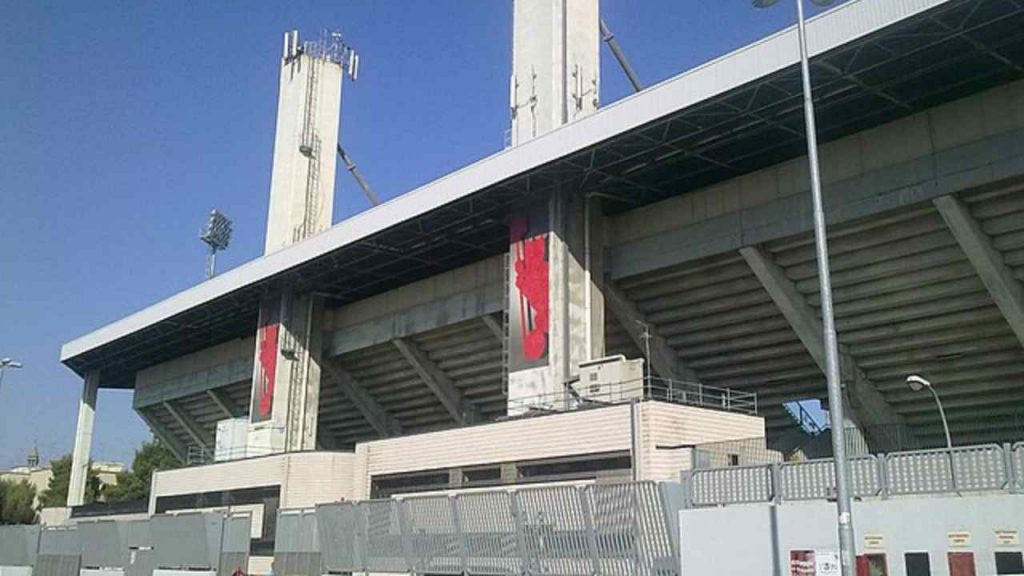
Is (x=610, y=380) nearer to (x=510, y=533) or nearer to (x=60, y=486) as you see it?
(x=510, y=533)

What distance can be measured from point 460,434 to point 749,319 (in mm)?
11462

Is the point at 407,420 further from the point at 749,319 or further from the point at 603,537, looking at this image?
the point at 603,537

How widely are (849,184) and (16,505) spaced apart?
244 ft

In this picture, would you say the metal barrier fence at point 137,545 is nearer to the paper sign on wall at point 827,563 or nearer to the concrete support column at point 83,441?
the concrete support column at point 83,441

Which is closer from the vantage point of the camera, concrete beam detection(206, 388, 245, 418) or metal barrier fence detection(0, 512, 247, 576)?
metal barrier fence detection(0, 512, 247, 576)

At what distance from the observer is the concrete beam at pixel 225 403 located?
2451 inches

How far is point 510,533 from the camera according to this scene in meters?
25.9

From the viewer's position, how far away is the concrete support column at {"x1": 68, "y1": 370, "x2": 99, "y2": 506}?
67.1 meters

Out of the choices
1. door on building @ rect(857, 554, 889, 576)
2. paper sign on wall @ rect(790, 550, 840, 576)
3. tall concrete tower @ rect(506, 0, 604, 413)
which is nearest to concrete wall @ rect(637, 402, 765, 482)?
tall concrete tower @ rect(506, 0, 604, 413)

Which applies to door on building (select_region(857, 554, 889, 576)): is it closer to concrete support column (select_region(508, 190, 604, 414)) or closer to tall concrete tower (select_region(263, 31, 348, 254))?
concrete support column (select_region(508, 190, 604, 414))

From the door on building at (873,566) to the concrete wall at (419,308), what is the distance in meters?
24.2

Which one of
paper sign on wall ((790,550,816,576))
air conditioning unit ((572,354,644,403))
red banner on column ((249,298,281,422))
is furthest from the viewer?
red banner on column ((249,298,281,422))

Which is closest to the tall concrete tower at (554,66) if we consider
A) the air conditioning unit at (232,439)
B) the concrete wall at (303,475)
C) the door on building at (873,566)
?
the concrete wall at (303,475)

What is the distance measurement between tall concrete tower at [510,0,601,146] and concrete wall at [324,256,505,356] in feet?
21.4
